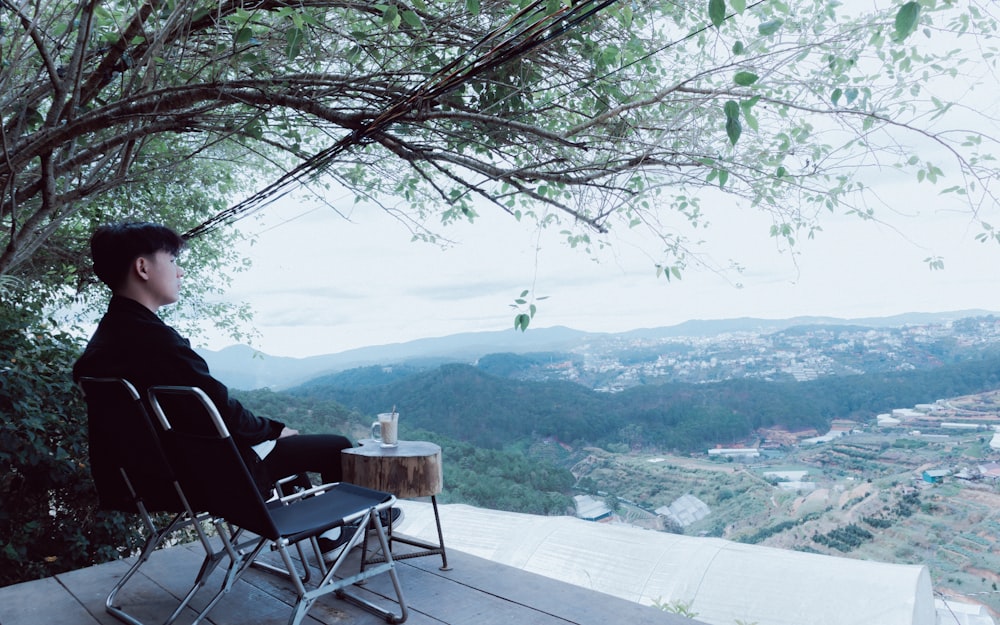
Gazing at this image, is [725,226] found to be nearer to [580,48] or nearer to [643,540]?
[580,48]

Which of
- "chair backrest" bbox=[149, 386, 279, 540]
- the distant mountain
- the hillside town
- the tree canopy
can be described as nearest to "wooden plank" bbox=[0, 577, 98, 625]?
"chair backrest" bbox=[149, 386, 279, 540]

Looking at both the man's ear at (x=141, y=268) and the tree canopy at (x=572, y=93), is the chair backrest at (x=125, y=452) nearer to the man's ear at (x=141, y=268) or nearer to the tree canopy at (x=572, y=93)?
the man's ear at (x=141, y=268)

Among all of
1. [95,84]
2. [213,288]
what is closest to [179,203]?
[213,288]

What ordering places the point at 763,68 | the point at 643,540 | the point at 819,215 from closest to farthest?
1. the point at 763,68
2. the point at 819,215
3. the point at 643,540

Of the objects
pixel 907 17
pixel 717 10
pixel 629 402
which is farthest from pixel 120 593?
pixel 629 402

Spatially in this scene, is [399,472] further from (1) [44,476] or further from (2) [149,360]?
(1) [44,476]

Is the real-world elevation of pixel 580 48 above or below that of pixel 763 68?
above

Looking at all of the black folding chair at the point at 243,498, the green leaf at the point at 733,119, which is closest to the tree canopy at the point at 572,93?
the green leaf at the point at 733,119
